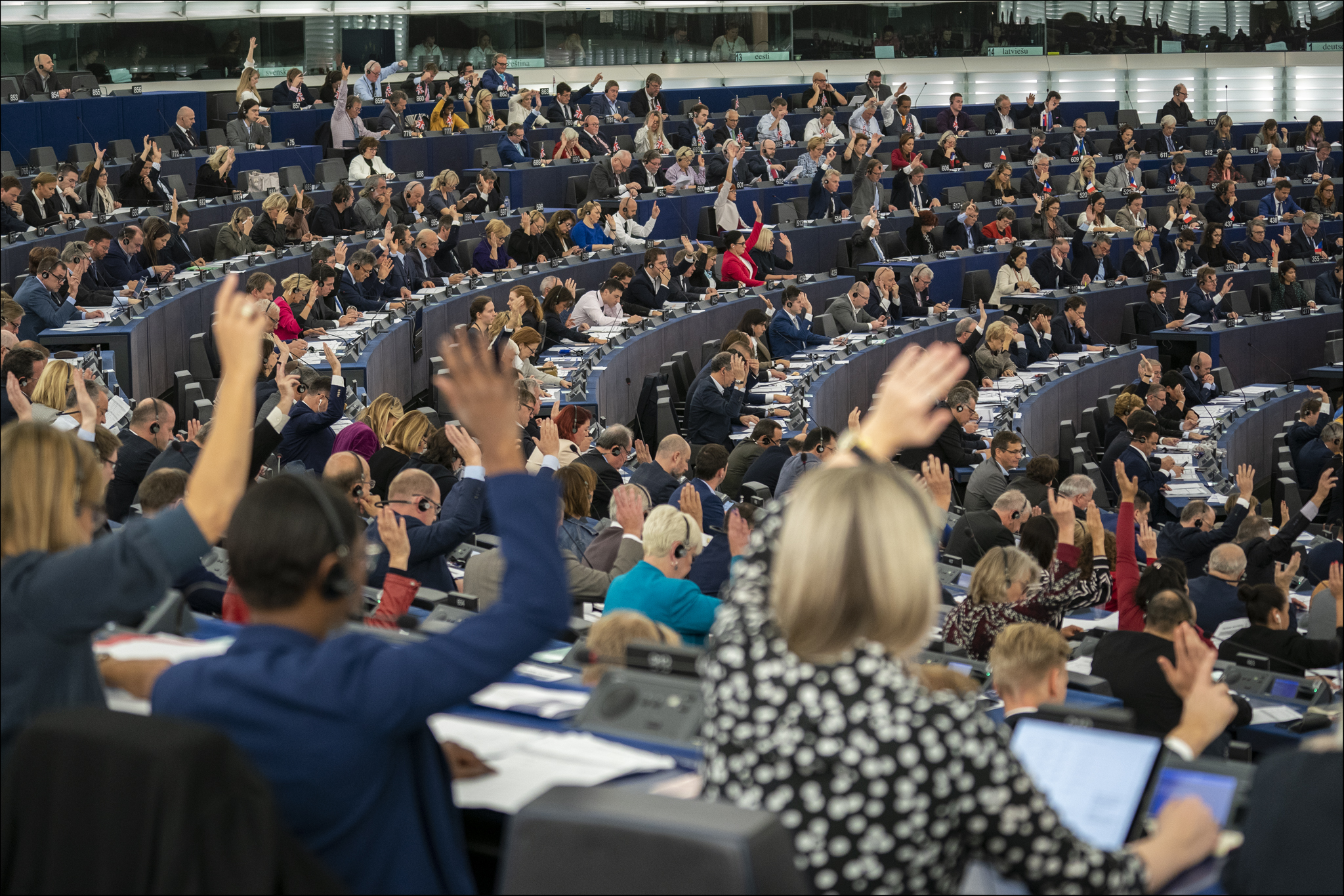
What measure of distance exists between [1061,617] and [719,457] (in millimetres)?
2046

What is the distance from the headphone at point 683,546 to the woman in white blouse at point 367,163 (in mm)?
9651

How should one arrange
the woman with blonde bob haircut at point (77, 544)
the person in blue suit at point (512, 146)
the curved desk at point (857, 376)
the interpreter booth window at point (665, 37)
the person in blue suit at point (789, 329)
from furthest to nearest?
1. the interpreter booth window at point (665, 37)
2. the person in blue suit at point (512, 146)
3. the person in blue suit at point (789, 329)
4. the curved desk at point (857, 376)
5. the woman with blonde bob haircut at point (77, 544)

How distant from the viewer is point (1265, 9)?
22312 millimetres

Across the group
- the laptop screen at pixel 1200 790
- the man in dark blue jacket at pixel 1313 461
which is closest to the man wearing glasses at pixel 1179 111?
the man in dark blue jacket at pixel 1313 461

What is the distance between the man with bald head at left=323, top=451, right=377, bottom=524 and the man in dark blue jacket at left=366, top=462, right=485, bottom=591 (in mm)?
137

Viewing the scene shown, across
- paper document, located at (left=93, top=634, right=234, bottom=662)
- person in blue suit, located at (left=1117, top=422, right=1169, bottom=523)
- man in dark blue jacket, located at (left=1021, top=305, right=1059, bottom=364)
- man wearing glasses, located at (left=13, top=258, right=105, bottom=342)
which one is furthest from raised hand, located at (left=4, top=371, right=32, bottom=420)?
man in dark blue jacket, located at (left=1021, top=305, right=1059, bottom=364)

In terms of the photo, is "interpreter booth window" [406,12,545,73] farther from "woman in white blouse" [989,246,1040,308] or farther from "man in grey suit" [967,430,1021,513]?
"man in grey suit" [967,430,1021,513]

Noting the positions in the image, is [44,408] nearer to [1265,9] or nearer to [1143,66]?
[1143,66]

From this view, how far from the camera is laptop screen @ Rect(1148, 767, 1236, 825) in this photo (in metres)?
1.96

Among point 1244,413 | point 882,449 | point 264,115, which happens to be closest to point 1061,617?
point 882,449

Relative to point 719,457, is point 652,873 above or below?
above

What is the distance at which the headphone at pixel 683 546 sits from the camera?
463 centimetres

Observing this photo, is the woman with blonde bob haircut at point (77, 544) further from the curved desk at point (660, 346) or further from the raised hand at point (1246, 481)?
the curved desk at point (660, 346)

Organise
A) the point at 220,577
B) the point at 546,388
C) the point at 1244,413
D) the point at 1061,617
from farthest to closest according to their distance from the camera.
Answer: the point at 1244,413 < the point at 546,388 < the point at 1061,617 < the point at 220,577
